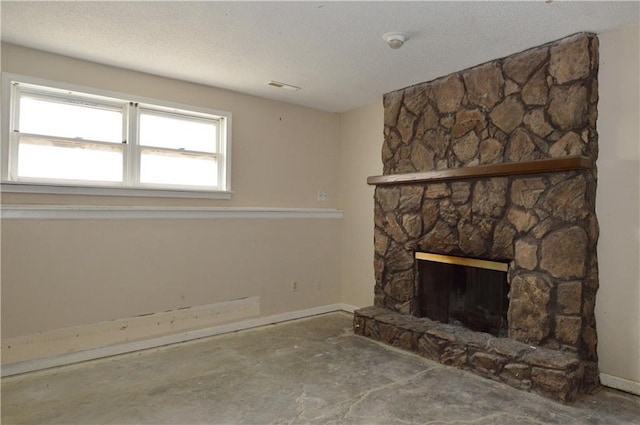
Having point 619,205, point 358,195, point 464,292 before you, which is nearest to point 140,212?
point 358,195

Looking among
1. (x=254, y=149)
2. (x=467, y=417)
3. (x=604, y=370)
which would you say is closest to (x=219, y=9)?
(x=254, y=149)

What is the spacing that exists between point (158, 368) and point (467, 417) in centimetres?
220

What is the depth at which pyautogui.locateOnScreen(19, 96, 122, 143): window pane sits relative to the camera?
2.97m

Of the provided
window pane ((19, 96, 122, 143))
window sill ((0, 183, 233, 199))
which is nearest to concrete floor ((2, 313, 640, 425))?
window sill ((0, 183, 233, 199))

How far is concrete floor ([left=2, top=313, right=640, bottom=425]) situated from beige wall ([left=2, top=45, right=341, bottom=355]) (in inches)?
20.6

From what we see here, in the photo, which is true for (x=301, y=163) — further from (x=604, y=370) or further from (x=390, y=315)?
(x=604, y=370)

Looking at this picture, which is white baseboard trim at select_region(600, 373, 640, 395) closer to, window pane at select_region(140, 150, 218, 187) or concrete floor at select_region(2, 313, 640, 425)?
concrete floor at select_region(2, 313, 640, 425)

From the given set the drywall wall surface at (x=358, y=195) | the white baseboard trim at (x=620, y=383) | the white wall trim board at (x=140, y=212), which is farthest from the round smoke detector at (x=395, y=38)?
the white baseboard trim at (x=620, y=383)

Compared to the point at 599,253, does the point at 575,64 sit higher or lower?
higher

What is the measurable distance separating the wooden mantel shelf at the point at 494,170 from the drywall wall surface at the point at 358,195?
0.48 m

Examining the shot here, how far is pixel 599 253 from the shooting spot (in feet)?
8.84

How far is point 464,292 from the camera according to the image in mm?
3381

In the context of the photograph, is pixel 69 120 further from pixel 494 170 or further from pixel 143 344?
pixel 494 170

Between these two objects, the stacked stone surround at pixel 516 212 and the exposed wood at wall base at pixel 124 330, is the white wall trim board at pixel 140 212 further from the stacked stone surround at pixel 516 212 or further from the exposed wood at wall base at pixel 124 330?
the stacked stone surround at pixel 516 212
